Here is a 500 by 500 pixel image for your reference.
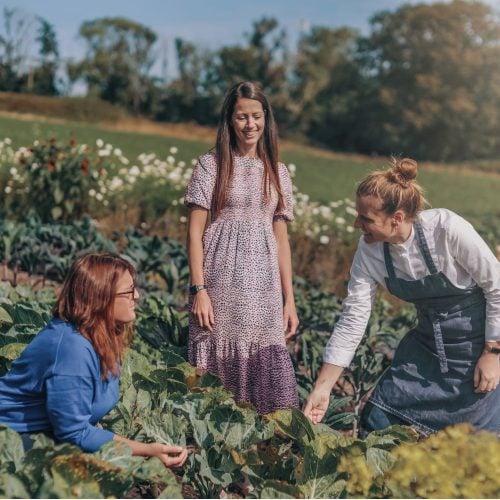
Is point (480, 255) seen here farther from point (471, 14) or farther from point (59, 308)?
point (471, 14)

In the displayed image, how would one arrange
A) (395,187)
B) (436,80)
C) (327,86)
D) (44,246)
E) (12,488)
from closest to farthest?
(12,488) → (395,187) → (44,246) → (436,80) → (327,86)

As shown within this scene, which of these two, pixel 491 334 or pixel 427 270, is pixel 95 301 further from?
pixel 491 334

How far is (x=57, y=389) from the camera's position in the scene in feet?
7.41

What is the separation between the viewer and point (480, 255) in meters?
2.80

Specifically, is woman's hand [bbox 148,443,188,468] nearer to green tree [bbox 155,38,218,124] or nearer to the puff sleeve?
the puff sleeve

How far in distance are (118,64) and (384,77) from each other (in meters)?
15.9

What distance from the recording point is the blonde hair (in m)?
2.75

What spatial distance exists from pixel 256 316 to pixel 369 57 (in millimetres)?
41061

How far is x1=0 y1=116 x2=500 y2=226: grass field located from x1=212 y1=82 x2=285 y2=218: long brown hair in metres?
4.93

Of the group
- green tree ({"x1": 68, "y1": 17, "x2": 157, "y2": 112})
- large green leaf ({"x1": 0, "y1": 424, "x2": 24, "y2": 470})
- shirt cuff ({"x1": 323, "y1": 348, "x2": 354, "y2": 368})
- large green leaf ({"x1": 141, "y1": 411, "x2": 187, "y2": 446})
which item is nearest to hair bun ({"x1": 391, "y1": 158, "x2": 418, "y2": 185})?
shirt cuff ({"x1": 323, "y1": 348, "x2": 354, "y2": 368})

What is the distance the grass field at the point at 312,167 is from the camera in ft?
34.5

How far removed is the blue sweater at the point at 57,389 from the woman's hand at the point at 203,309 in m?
0.87

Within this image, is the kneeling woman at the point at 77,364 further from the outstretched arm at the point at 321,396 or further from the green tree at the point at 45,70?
the green tree at the point at 45,70

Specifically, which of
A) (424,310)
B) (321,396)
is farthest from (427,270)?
(321,396)
